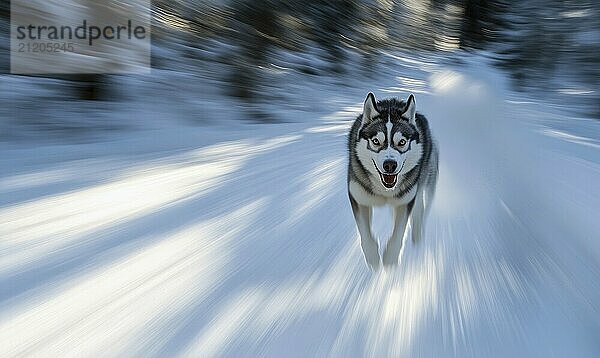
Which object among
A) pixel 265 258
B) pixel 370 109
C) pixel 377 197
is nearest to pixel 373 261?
pixel 377 197

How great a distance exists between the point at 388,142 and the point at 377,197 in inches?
13.7

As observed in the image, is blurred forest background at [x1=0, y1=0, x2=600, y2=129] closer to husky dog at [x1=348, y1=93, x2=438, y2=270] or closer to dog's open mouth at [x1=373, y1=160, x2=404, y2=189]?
husky dog at [x1=348, y1=93, x2=438, y2=270]

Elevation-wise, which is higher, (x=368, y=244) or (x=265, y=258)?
(x=368, y=244)

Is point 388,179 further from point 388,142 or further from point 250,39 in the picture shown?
point 250,39

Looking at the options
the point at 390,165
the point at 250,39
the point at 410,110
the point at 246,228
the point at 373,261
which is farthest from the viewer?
the point at 250,39

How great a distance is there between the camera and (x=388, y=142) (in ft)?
10.3

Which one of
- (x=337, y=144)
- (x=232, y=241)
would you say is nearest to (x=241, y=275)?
(x=232, y=241)

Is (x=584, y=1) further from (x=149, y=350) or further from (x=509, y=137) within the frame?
(x=149, y=350)

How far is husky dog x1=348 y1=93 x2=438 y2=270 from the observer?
3146 millimetres

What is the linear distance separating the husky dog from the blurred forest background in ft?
12.4

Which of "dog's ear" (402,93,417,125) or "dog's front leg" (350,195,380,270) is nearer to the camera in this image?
"dog's front leg" (350,195,380,270)

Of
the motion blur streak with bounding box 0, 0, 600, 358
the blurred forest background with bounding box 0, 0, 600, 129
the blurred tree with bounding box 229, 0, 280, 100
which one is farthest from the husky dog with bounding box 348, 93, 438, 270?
the blurred tree with bounding box 229, 0, 280, 100

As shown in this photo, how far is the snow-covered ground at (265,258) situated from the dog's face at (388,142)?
60 centimetres

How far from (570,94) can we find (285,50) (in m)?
7.08
